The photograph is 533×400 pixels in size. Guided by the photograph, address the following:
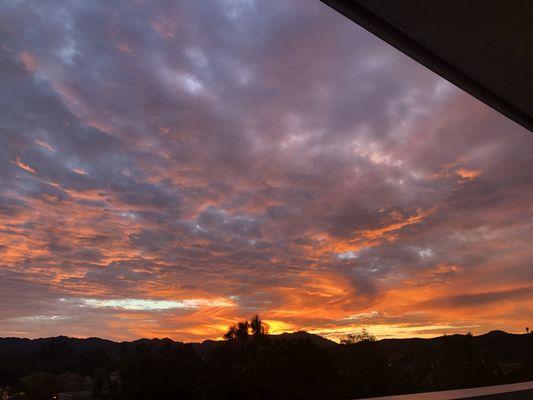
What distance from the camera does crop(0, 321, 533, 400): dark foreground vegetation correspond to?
30.9 metres

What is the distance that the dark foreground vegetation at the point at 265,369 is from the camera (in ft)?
102

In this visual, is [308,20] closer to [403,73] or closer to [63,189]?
[403,73]

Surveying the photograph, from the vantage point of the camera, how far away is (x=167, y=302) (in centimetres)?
4366

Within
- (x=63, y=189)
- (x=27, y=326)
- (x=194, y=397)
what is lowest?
(x=194, y=397)

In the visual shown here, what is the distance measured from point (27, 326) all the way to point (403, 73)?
5405 cm

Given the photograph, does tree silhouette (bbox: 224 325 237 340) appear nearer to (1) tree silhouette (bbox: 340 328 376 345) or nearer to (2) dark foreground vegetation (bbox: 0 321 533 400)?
(2) dark foreground vegetation (bbox: 0 321 533 400)

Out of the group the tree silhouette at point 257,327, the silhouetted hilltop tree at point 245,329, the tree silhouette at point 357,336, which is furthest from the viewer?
the tree silhouette at point 357,336

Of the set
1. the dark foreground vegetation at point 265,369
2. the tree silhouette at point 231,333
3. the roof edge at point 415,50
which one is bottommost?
the dark foreground vegetation at point 265,369

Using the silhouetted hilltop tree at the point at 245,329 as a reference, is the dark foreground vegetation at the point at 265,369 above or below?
below

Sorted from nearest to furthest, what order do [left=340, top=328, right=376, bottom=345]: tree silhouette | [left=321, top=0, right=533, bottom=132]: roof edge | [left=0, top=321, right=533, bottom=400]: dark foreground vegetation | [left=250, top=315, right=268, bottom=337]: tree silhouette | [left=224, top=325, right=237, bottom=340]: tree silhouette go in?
[left=321, top=0, right=533, bottom=132]: roof edge
[left=0, top=321, right=533, bottom=400]: dark foreground vegetation
[left=250, top=315, right=268, bottom=337]: tree silhouette
[left=224, top=325, right=237, bottom=340]: tree silhouette
[left=340, top=328, right=376, bottom=345]: tree silhouette

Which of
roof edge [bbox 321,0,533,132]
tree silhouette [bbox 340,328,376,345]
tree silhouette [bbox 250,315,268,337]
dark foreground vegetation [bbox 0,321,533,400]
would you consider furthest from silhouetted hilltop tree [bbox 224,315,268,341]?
roof edge [bbox 321,0,533,132]

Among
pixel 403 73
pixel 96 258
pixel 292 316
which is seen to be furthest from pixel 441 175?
pixel 292 316

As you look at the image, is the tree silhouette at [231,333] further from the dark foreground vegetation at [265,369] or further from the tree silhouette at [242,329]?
the tree silhouette at [242,329]

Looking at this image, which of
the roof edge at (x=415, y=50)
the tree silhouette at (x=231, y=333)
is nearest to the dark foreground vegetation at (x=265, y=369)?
the tree silhouette at (x=231, y=333)
